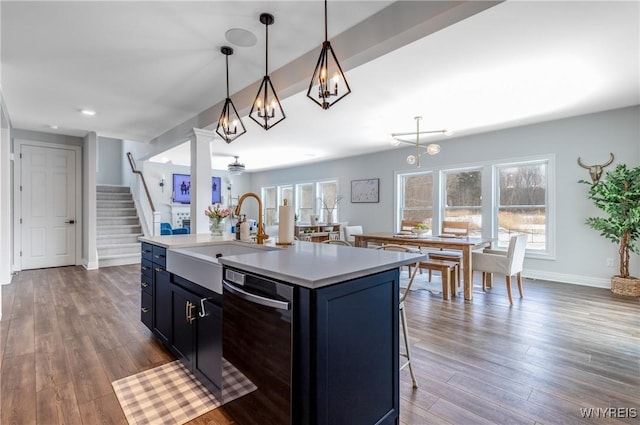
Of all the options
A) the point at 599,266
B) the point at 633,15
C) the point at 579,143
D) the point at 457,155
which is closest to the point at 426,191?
the point at 457,155

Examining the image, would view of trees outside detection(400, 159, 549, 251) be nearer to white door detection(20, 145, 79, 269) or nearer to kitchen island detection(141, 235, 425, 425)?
kitchen island detection(141, 235, 425, 425)

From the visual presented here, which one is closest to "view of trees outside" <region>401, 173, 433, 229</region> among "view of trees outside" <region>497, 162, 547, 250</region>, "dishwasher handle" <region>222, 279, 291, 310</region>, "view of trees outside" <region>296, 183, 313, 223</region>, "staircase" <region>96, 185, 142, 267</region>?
"view of trees outside" <region>497, 162, 547, 250</region>

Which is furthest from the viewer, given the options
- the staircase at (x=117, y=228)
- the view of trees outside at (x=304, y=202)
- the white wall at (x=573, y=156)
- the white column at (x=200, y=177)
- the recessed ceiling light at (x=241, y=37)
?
the view of trees outside at (x=304, y=202)

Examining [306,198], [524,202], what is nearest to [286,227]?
[524,202]

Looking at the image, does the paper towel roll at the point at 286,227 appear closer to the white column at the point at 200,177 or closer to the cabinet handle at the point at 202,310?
the cabinet handle at the point at 202,310

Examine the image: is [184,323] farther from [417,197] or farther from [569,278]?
[417,197]

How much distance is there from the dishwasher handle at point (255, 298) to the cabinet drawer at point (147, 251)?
1398 millimetres

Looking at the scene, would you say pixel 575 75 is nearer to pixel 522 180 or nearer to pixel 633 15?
pixel 633 15

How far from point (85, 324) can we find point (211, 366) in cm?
211

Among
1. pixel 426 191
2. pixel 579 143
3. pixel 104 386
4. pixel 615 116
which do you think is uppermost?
pixel 615 116

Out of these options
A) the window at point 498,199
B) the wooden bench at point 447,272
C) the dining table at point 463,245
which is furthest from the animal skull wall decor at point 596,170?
the wooden bench at point 447,272

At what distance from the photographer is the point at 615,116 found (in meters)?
4.38

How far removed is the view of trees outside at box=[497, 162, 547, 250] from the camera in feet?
16.9

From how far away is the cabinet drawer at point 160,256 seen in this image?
240cm
